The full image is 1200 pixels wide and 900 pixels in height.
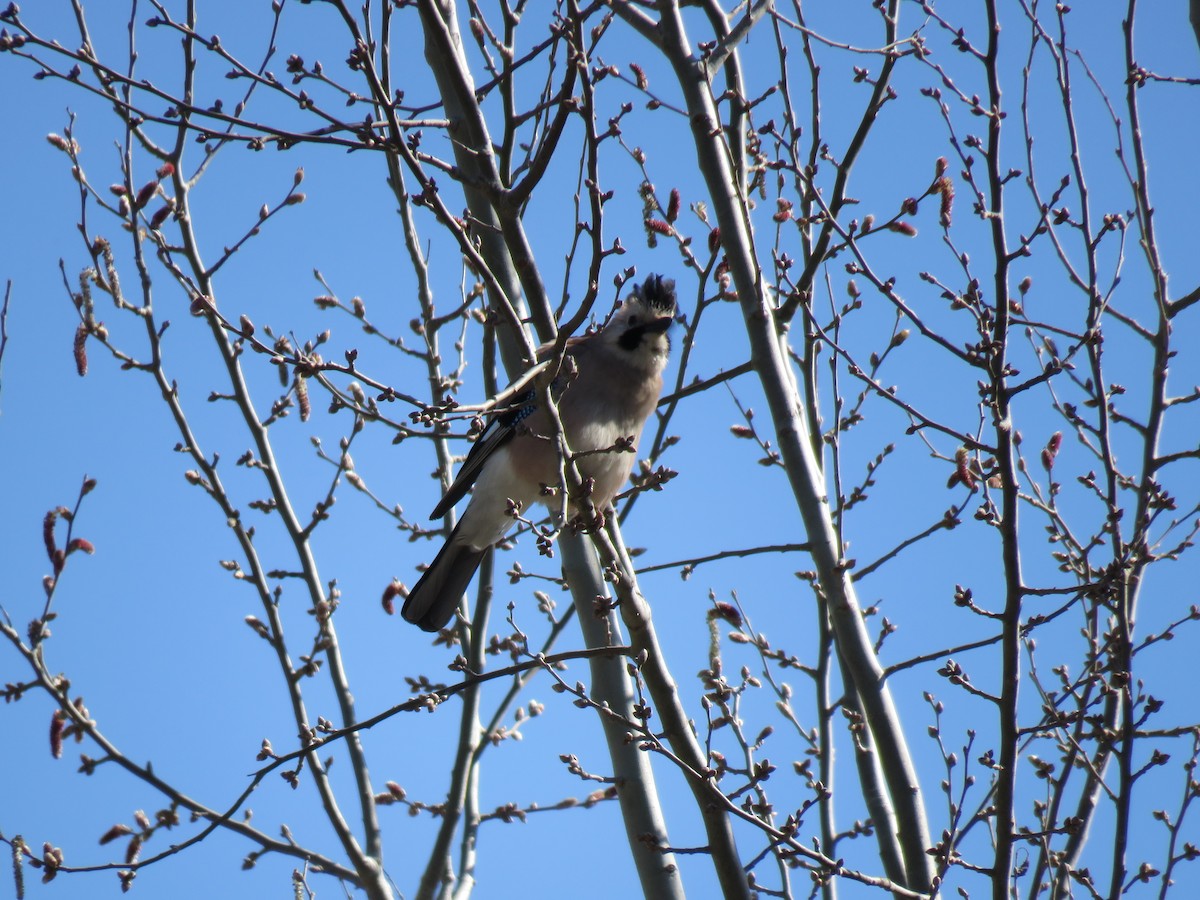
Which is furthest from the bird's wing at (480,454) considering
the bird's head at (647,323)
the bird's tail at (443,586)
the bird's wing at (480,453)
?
the bird's head at (647,323)

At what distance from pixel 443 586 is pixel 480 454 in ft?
1.88

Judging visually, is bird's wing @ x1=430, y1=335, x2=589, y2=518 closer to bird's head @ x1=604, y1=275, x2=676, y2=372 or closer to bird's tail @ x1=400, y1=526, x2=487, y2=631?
bird's tail @ x1=400, y1=526, x2=487, y2=631

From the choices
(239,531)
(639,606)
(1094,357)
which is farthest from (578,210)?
(239,531)

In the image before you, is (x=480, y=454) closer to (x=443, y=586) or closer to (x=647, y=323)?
(x=443, y=586)

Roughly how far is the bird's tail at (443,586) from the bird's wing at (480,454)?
160 millimetres

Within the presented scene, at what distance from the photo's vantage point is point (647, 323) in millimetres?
5578

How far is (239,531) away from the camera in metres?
4.99

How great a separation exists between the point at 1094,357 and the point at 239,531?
3.20 meters

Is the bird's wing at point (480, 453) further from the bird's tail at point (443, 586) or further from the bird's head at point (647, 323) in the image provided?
the bird's head at point (647, 323)

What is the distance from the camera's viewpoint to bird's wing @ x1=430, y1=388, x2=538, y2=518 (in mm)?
5230

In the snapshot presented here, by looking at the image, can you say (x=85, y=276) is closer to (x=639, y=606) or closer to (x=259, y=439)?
(x=259, y=439)

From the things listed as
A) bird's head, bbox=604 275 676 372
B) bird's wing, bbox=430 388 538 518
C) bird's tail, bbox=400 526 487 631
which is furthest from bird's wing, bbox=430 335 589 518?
bird's head, bbox=604 275 676 372

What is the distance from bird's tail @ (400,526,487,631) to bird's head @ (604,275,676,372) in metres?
1.09

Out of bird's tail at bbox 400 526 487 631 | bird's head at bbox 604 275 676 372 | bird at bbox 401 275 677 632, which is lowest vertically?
bird's tail at bbox 400 526 487 631
